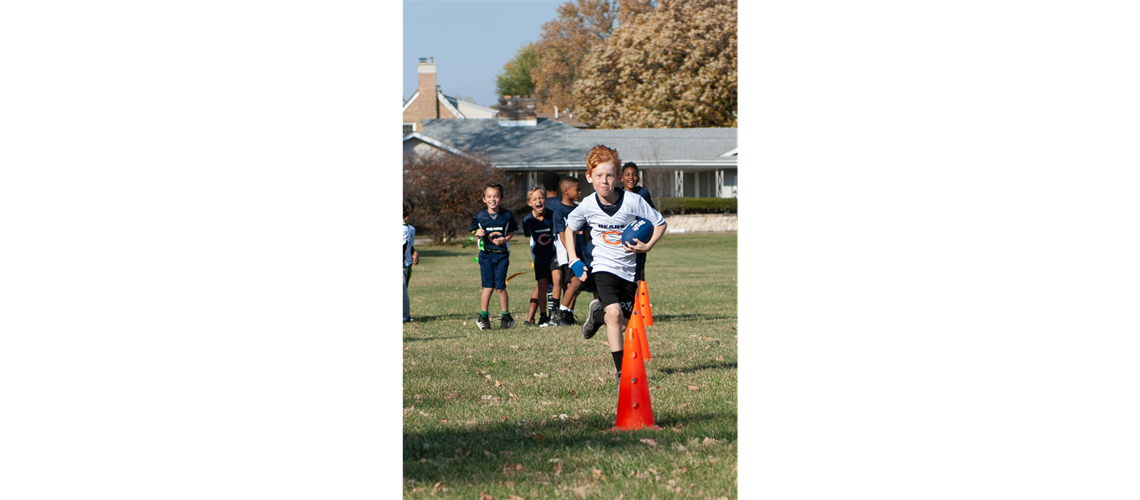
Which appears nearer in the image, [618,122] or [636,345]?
[636,345]

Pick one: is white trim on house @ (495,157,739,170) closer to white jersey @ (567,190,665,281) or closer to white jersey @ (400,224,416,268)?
white jersey @ (400,224,416,268)

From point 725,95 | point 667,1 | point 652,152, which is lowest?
point 652,152

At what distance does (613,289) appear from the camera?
705 cm

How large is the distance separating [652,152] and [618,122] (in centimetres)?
821

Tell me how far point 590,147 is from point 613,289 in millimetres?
38785

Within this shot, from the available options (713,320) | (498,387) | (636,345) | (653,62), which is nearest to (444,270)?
(713,320)

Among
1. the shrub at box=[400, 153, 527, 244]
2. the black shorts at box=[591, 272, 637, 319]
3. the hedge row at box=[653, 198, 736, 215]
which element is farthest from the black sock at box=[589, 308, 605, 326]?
the hedge row at box=[653, 198, 736, 215]

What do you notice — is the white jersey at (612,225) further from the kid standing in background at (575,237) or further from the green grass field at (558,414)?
the kid standing in background at (575,237)

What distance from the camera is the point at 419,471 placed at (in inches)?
188

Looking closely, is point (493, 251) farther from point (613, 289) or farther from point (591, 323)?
point (613, 289)

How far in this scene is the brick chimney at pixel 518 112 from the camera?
51031 millimetres

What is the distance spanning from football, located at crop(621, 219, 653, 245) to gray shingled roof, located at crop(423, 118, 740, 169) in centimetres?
3555
